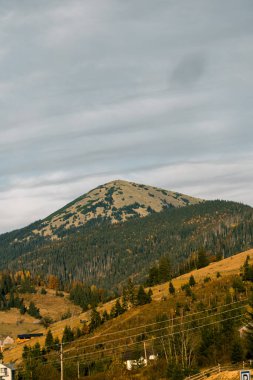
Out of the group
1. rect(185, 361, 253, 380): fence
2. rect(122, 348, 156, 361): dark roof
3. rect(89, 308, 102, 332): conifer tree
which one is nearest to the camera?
rect(185, 361, 253, 380): fence

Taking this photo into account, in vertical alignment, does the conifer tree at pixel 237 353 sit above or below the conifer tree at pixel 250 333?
below

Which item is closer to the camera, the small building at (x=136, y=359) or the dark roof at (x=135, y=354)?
the small building at (x=136, y=359)

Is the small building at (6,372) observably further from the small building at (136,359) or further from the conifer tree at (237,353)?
the conifer tree at (237,353)

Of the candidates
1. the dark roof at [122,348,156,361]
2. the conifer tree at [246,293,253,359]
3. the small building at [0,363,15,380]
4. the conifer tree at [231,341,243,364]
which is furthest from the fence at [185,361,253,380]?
the small building at [0,363,15,380]

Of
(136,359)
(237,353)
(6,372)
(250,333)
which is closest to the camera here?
(250,333)

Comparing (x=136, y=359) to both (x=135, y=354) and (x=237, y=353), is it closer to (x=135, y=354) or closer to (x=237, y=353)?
(x=135, y=354)

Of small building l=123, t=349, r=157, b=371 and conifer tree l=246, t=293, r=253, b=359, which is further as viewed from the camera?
small building l=123, t=349, r=157, b=371

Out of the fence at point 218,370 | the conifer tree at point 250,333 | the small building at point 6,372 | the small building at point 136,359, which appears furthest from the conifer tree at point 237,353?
the small building at point 6,372

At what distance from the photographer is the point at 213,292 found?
157250 millimetres

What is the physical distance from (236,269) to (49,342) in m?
68.2

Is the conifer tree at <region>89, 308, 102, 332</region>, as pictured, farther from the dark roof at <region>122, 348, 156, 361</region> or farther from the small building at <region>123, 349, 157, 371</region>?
the small building at <region>123, 349, 157, 371</region>

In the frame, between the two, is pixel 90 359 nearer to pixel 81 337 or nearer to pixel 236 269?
pixel 81 337

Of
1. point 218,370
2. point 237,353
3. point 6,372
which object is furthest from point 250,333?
point 6,372

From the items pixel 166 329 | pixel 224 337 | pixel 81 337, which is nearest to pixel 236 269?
pixel 81 337
